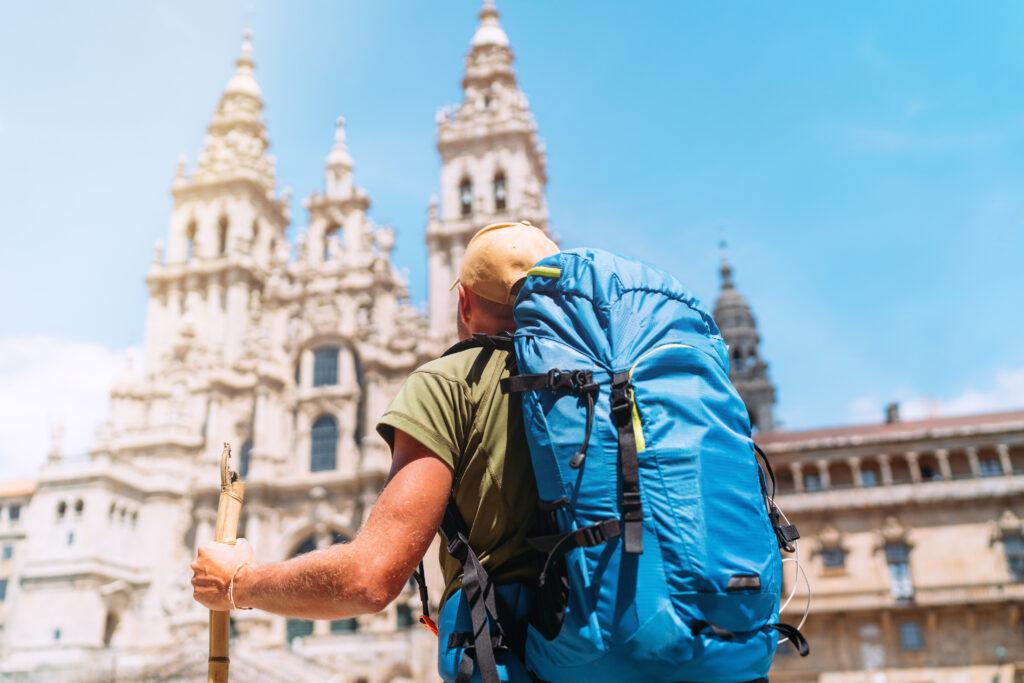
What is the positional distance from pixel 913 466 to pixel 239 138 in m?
37.7

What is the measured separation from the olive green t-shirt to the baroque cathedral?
21.9m

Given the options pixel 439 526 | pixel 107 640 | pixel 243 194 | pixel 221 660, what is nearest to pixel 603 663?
pixel 439 526

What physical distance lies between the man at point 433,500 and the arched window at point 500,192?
121 ft

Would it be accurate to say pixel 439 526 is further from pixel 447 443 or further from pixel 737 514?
pixel 737 514

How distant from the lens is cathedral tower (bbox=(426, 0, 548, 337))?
3819cm

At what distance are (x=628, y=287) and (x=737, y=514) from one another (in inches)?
27.2

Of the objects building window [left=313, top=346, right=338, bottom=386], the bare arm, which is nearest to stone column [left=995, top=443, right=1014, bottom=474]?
building window [left=313, top=346, right=338, bottom=386]

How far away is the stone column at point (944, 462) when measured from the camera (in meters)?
30.8

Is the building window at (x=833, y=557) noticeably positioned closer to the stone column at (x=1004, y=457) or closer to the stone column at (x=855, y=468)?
the stone column at (x=855, y=468)

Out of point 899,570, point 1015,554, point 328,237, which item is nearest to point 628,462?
point 899,570

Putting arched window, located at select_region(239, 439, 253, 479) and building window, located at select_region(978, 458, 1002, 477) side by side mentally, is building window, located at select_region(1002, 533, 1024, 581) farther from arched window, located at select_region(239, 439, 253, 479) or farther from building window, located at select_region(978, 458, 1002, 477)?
arched window, located at select_region(239, 439, 253, 479)

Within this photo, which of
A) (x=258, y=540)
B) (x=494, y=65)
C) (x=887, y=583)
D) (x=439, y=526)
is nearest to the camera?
(x=439, y=526)

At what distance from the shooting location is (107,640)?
3466 cm

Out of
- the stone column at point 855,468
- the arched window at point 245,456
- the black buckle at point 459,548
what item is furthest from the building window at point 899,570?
the black buckle at point 459,548
